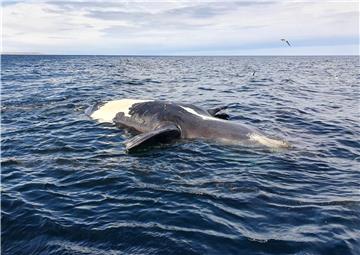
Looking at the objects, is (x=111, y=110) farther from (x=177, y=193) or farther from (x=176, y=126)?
(x=177, y=193)

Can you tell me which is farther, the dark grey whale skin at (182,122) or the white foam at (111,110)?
the white foam at (111,110)

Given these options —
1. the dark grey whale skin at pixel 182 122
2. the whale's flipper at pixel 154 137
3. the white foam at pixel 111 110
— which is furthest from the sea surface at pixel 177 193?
the white foam at pixel 111 110

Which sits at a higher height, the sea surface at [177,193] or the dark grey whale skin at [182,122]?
the dark grey whale skin at [182,122]

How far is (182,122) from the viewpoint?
12.1 metres

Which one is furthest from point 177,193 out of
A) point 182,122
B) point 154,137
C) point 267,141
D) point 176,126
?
point 182,122

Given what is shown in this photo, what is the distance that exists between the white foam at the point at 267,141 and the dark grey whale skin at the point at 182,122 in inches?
6.9

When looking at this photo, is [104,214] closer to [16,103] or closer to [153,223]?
[153,223]

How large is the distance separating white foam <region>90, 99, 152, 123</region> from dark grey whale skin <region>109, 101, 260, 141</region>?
49 cm

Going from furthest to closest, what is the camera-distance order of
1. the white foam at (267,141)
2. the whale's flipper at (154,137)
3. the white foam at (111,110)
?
the white foam at (111,110)
the white foam at (267,141)
the whale's flipper at (154,137)

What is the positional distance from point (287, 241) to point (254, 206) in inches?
51.7

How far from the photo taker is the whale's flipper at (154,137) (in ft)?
34.8

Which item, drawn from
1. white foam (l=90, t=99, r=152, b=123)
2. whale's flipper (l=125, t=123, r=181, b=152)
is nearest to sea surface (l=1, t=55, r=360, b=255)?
whale's flipper (l=125, t=123, r=181, b=152)

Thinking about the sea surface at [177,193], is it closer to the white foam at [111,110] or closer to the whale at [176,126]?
the whale at [176,126]

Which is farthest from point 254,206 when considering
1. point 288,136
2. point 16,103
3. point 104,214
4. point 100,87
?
point 100,87
